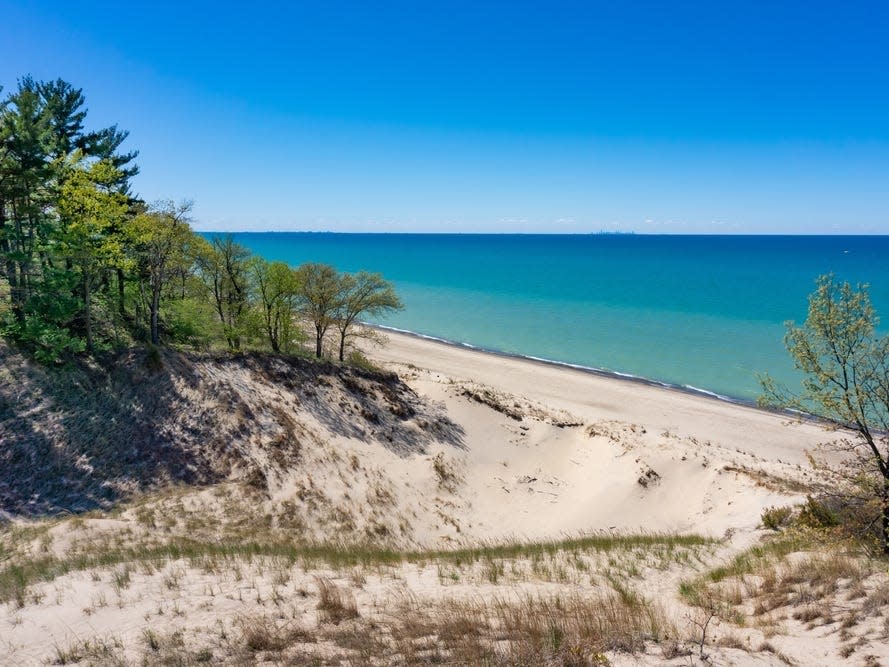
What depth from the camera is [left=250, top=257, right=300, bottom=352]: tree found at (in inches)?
1075

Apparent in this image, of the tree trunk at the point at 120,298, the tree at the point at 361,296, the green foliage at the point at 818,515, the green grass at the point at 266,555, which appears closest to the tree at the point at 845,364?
the green foliage at the point at 818,515

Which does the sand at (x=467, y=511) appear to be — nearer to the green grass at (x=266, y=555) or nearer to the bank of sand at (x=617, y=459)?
the bank of sand at (x=617, y=459)

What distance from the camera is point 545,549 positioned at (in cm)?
1405

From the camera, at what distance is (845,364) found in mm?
11273

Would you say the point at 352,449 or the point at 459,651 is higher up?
the point at 459,651

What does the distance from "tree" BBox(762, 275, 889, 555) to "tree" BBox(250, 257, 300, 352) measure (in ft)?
78.8

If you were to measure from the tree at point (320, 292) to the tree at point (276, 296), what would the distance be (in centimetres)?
58

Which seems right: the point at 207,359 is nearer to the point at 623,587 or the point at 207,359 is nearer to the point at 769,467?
the point at 623,587

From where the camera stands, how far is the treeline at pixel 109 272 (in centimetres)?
1895

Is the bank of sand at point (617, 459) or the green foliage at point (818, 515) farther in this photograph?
the bank of sand at point (617, 459)

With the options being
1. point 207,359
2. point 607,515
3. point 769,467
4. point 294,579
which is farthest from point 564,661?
point 769,467

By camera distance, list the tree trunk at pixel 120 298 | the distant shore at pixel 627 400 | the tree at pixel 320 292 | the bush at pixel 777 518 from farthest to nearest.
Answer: the distant shore at pixel 627 400 < the tree at pixel 320 292 < the tree trunk at pixel 120 298 < the bush at pixel 777 518

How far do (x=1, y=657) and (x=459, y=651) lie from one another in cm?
704

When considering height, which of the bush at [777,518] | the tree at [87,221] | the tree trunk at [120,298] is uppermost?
the tree at [87,221]
